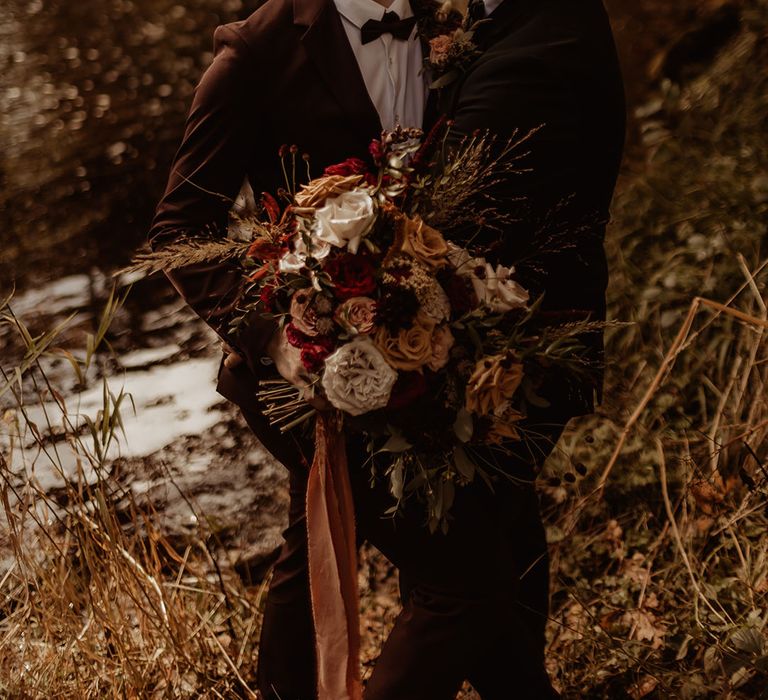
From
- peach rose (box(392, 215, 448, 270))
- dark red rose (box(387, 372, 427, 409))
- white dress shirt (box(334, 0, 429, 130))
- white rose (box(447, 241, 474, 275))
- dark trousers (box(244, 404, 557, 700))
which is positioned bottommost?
dark trousers (box(244, 404, 557, 700))

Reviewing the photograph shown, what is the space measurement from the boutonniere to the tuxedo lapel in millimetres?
146

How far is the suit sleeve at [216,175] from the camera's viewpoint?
1758 millimetres

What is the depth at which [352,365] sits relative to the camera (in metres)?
1.56

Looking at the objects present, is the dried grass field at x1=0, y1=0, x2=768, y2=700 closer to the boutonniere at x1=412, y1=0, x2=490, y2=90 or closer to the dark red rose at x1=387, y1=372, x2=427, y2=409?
the dark red rose at x1=387, y1=372, x2=427, y2=409

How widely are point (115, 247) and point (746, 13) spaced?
4.20 meters

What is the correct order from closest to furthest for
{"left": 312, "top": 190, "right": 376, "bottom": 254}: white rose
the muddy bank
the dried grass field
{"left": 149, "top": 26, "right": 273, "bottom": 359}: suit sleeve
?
{"left": 312, "top": 190, "right": 376, "bottom": 254}: white rose, {"left": 149, "top": 26, "right": 273, "bottom": 359}: suit sleeve, the dried grass field, the muddy bank

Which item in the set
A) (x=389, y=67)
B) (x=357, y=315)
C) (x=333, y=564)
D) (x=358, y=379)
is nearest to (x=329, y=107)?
(x=389, y=67)

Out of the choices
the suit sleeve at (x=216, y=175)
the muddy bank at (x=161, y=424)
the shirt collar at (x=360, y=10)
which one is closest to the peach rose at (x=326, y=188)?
the suit sleeve at (x=216, y=175)

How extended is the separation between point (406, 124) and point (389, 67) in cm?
12

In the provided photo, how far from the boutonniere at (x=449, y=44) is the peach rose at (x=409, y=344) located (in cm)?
54

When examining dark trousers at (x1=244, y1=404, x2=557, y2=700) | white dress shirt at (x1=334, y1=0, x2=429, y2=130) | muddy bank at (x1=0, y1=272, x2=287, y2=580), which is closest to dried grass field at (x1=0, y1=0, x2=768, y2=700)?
muddy bank at (x1=0, y1=272, x2=287, y2=580)

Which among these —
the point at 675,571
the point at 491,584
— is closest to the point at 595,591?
the point at 675,571

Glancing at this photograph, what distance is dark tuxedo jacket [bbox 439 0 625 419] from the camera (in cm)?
170

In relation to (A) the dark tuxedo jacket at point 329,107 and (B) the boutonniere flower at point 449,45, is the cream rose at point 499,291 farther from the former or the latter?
(B) the boutonniere flower at point 449,45
